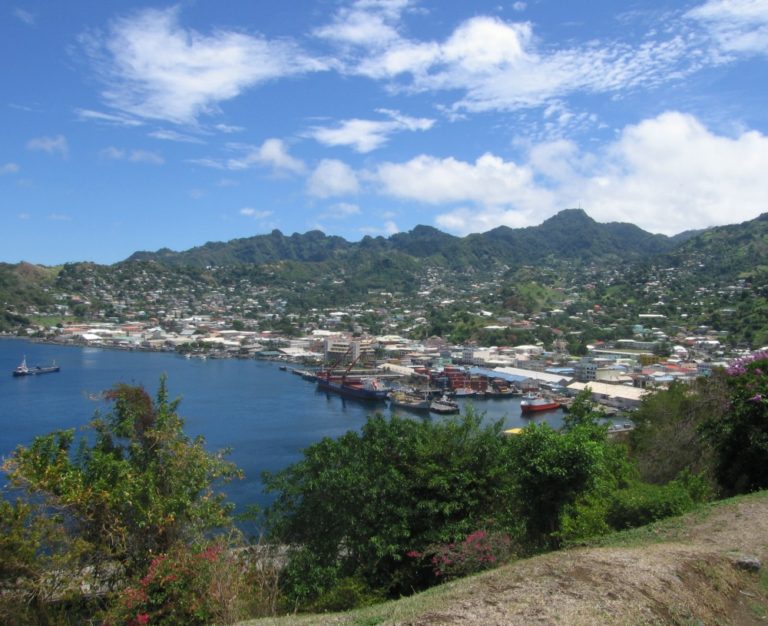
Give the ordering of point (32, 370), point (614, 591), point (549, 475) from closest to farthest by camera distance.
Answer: point (614, 591)
point (549, 475)
point (32, 370)

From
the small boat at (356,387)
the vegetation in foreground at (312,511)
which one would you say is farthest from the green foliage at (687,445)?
the small boat at (356,387)

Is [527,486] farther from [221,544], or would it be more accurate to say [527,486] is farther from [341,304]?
[341,304]

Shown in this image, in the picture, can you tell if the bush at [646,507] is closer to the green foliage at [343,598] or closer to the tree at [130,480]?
the green foliage at [343,598]

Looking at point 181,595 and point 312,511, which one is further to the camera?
point 312,511

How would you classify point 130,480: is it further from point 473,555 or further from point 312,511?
point 473,555

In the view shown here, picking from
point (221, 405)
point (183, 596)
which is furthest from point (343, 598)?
point (221, 405)

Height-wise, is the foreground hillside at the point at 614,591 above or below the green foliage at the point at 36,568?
above
